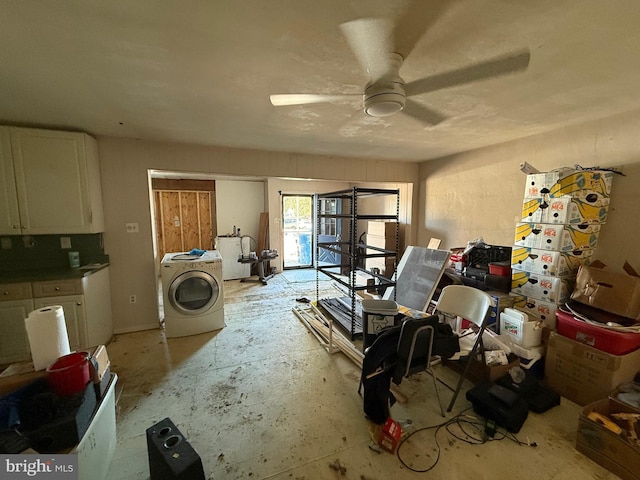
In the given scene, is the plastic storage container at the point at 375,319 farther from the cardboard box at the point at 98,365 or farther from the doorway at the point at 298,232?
the doorway at the point at 298,232

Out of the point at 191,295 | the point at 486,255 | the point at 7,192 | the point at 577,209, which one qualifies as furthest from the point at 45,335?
the point at 486,255

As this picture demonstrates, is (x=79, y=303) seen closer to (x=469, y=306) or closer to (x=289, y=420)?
(x=289, y=420)

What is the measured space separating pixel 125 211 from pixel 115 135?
2.88 ft

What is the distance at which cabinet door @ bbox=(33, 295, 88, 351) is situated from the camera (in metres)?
2.53

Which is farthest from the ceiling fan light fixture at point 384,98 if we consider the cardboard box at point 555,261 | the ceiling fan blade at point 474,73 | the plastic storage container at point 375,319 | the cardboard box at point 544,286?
the cardboard box at point 544,286

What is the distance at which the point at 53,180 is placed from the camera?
8.73 ft

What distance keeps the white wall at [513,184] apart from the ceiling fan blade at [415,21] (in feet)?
8.07

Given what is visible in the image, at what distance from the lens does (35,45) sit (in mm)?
1361

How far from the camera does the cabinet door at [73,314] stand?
2.53 m

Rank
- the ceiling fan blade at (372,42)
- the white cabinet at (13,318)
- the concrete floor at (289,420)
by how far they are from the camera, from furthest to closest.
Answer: the white cabinet at (13,318)
the concrete floor at (289,420)
the ceiling fan blade at (372,42)

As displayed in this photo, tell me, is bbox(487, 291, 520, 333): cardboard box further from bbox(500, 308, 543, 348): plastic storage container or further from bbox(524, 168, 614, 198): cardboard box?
bbox(524, 168, 614, 198): cardboard box

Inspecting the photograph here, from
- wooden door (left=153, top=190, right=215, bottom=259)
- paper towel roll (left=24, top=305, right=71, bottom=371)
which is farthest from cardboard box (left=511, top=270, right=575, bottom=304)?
wooden door (left=153, top=190, right=215, bottom=259)

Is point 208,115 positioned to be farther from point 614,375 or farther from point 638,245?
point 638,245

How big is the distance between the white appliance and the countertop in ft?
9.71
